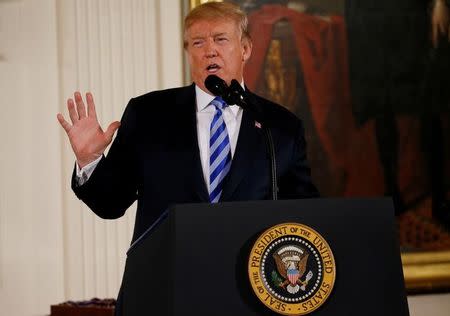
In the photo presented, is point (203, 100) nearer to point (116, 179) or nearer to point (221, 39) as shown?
point (221, 39)

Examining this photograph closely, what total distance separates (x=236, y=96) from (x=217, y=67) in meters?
0.56

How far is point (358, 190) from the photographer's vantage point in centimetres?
553

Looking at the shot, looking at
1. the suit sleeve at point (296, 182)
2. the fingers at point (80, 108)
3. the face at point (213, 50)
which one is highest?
the face at point (213, 50)

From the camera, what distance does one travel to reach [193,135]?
2.82 m

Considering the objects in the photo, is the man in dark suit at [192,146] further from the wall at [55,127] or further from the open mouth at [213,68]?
the wall at [55,127]

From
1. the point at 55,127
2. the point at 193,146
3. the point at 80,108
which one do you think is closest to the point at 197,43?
the point at 193,146

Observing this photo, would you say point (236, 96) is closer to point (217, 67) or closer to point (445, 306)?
point (217, 67)

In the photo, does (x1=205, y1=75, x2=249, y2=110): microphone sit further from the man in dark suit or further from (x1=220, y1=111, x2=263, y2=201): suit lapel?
(x1=220, y1=111, x2=263, y2=201): suit lapel

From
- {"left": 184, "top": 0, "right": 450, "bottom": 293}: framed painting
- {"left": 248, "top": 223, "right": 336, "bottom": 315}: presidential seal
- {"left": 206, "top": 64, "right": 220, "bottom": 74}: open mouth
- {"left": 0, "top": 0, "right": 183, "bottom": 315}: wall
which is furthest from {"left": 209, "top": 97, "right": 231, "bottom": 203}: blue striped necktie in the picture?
{"left": 184, "top": 0, "right": 450, "bottom": 293}: framed painting

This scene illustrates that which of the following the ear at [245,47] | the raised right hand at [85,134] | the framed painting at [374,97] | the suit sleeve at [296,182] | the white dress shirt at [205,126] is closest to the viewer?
the raised right hand at [85,134]

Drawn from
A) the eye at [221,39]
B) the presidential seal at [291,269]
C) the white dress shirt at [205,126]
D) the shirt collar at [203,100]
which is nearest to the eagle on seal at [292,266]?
the presidential seal at [291,269]

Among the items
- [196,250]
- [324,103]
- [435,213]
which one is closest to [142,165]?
[196,250]

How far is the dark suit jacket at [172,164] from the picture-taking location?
2.70 meters

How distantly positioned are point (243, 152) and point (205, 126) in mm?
237
